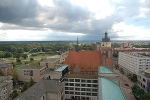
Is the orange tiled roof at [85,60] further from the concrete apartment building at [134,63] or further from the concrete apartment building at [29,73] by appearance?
the concrete apartment building at [134,63]

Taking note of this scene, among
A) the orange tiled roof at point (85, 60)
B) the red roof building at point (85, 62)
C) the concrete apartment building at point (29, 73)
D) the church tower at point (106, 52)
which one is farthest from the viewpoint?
the concrete apartment building at point (29, 73)

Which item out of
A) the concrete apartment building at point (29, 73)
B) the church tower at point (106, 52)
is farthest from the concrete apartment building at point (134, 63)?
the concrete apartment building at point (29, 73)

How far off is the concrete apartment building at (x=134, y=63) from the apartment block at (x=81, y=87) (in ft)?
100.0

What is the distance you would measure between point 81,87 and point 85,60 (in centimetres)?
1029

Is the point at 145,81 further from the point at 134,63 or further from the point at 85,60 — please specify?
the point at 85,60

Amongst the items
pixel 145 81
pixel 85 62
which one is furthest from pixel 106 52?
pixel 145 81

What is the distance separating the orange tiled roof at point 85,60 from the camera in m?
50.0

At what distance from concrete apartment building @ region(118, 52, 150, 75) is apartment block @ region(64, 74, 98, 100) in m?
30.5

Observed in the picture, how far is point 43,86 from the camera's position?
32688mm

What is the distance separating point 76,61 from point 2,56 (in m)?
98.7

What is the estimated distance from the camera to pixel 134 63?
6838 centimetres

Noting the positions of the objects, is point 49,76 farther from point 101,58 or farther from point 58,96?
point 101,58

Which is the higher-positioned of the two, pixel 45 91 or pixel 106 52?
pixel 106 52

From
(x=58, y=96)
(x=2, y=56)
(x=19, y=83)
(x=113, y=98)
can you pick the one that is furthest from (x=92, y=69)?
(x=2, y=56)
